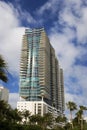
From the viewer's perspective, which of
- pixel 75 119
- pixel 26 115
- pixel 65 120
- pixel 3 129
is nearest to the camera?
pixel 3 129

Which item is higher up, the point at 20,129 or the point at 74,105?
the point at 74,105

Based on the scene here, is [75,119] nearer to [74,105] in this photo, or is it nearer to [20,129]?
[74,105]

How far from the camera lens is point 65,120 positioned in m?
153

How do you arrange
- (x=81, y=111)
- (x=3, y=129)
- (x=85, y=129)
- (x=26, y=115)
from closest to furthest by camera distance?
(x=3, y=129) < (x=85, y=129) < (x=81, y=111) < (x=26, y=115)

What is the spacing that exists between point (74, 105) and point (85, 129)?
39.2 ft

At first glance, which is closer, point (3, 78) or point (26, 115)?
point (3, 78)

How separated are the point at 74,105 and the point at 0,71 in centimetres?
8261

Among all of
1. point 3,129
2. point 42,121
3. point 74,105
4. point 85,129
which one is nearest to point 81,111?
point 74,105

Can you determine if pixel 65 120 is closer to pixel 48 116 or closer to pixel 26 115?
pixel 48 116

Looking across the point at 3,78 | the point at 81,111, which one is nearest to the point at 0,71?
the point at 3,78

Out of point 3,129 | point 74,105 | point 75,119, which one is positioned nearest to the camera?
point 3,129

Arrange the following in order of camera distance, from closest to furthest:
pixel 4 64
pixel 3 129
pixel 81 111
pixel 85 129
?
1. pixel 4 64
2. pixel 3 129
3. pixel 85 129
4. pixel 81 111

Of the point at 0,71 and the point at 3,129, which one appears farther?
the point at 3,129

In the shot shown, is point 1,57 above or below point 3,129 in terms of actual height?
above
